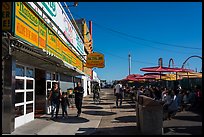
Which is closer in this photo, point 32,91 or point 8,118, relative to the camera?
point 8,118

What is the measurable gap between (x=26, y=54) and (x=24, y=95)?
238 cm

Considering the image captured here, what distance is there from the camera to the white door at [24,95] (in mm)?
10227

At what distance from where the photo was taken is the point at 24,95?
11062mm

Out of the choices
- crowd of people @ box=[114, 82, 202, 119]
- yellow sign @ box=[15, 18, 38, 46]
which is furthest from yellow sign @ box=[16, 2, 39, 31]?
crowd of people @ box=[114, 82, 202, 119]

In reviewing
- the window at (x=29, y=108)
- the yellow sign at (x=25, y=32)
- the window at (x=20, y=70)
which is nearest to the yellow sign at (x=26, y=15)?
the yellow sign at (x=25, y=32)

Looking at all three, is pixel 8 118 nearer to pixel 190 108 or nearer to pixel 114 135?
pixel 114 135

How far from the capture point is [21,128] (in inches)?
389

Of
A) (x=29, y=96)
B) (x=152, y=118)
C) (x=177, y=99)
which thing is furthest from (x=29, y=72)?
(x=177, y=99)

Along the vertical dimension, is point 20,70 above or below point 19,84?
above

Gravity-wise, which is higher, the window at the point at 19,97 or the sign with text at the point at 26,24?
the sign with text at the point at 26,24

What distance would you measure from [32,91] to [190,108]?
8321mm

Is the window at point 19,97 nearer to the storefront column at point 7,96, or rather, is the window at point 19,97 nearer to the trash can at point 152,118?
the storefront column at point 7,96

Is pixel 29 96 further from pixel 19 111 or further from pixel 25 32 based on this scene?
pixel 25 32

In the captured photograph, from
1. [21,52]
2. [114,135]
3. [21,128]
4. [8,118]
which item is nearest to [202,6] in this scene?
[114,135]
